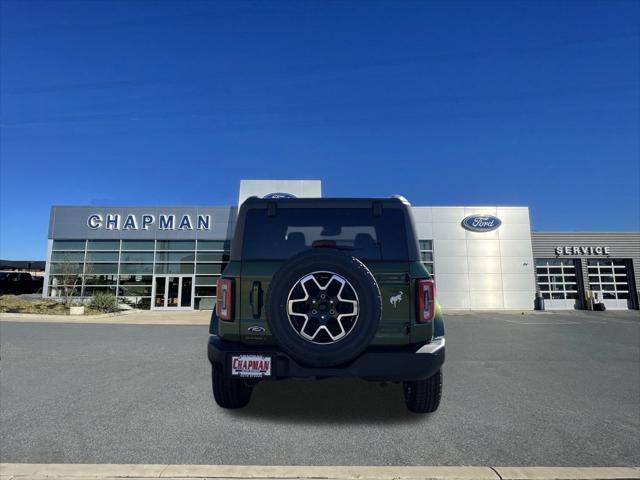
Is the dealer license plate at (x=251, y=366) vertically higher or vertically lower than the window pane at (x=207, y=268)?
lower

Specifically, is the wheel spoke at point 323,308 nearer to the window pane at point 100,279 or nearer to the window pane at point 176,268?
the window pane at point 176,268

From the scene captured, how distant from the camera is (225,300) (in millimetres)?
3275

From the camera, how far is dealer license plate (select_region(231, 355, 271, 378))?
309cm

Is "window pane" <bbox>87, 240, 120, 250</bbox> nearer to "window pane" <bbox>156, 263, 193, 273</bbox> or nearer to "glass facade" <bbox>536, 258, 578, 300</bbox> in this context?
"window pane" <bbox>156, 263, 193, 273</bbox>

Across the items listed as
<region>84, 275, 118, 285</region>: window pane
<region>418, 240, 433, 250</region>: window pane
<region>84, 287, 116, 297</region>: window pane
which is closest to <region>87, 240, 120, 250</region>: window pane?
<region>84, 275, 118, 285</region>: window pane

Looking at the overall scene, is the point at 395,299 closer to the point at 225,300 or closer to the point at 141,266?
the point at 225,300

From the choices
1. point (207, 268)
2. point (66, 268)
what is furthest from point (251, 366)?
point (66, 268)

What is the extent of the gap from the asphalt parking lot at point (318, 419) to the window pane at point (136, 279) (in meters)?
18.6

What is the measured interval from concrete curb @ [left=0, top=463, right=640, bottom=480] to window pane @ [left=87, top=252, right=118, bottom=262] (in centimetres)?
2376

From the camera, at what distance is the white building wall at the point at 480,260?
998 inches

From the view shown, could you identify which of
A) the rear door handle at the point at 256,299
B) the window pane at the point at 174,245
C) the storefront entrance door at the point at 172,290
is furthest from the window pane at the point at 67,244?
the rear door handle at the point at 256,299

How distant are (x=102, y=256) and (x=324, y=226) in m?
24.4

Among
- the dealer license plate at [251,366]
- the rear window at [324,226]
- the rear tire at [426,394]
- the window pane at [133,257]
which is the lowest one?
the rear tire at [426,394]

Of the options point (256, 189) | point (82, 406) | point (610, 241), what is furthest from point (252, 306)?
point (610, 241)
